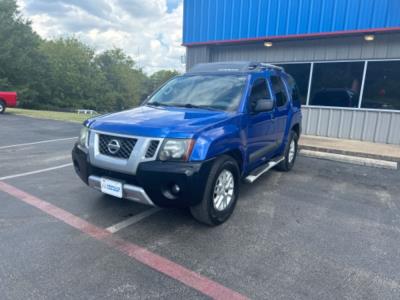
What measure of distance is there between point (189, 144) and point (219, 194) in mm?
854

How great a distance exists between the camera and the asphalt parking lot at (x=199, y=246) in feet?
8.02

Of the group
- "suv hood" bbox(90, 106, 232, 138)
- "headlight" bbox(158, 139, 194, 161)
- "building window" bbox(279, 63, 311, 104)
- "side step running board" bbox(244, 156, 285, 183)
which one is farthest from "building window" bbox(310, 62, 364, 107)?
"headlight" bbox(158, 139, 194, 161)

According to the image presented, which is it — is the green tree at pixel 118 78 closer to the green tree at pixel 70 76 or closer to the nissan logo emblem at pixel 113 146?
the green tree at pixel 70 76

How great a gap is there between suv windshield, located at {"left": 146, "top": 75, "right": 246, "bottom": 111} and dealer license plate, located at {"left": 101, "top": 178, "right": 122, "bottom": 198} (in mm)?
1492

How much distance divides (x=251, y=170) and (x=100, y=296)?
2.76m

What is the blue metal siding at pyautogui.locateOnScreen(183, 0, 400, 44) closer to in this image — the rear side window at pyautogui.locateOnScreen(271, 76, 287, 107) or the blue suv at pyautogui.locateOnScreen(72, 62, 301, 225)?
the rear side window at pyautogui.locateOnScreen(271, 76, 287, 107)

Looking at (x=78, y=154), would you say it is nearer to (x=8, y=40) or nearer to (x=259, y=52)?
(x=259, y=52)

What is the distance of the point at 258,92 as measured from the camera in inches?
175

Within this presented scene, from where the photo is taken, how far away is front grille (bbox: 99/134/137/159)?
3145 mm

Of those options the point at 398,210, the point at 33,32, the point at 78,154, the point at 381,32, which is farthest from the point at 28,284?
the point at 33,32

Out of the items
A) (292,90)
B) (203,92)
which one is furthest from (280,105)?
(203,92)

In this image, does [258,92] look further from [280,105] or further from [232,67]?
[280,105]

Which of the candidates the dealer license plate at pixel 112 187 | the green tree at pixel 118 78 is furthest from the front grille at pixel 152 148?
the green tree at pixel 118 78

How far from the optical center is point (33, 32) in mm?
34125
